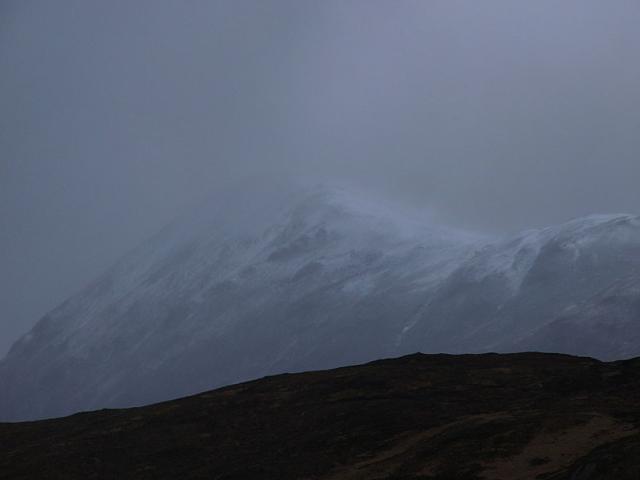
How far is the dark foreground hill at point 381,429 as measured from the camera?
40188 millimetres

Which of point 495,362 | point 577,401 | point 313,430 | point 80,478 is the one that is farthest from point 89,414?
point 577,401

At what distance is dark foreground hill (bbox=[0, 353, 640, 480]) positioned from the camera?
4019 centimetres

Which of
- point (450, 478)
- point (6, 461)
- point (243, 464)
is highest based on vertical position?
point (6, 461)

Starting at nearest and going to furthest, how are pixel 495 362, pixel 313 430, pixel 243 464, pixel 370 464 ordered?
pixel 370 464, pixel 243 464, pixel 313 430, pixel 495 362

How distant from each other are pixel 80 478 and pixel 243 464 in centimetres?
923

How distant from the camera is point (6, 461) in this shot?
55.1 m

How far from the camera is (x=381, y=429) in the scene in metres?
51.2

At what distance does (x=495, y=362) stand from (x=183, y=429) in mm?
22447

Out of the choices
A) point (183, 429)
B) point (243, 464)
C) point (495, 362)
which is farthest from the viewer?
point (495, 362)

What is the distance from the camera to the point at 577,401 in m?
49.2

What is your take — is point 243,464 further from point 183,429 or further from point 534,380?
point 534,380

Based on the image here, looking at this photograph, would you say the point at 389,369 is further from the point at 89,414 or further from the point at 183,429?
the point at 89,414

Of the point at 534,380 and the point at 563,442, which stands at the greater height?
the point at 534,380

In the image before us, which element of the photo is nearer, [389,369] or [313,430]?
[313,430]
